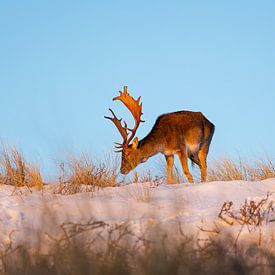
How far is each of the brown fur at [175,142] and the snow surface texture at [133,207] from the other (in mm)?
4496

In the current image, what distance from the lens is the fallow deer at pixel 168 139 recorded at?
48.4ft

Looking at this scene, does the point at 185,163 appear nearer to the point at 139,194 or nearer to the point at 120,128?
the point at 120,128

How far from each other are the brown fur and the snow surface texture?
14.7 ft

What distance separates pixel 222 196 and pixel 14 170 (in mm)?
4175

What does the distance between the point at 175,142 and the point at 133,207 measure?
7136mm

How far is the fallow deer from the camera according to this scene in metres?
14.8

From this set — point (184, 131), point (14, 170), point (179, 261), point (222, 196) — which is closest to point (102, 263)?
point (179, 261)

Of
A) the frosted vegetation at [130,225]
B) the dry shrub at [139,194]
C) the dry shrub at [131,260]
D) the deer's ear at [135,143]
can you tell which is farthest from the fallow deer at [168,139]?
the dry shrub at [131,260]

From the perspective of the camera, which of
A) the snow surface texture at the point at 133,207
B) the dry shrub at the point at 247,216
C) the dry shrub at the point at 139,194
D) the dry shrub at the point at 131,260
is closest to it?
the dry shrub at the point at 131,260

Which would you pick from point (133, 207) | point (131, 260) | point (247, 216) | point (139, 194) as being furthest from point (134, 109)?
point (131, 260)

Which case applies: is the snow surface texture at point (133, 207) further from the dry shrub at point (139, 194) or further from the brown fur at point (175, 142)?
the brown fur at point (175, 142)

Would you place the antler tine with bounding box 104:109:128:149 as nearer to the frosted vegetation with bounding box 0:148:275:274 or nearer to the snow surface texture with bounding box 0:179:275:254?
the frosted vegetation with bounding box 0:148:275:274

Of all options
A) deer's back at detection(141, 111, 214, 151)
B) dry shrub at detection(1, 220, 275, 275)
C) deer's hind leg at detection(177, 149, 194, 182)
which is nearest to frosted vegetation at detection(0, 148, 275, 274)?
dry shrub at detection(1, 220, 275, 275)

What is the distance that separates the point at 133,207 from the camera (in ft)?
25.3
